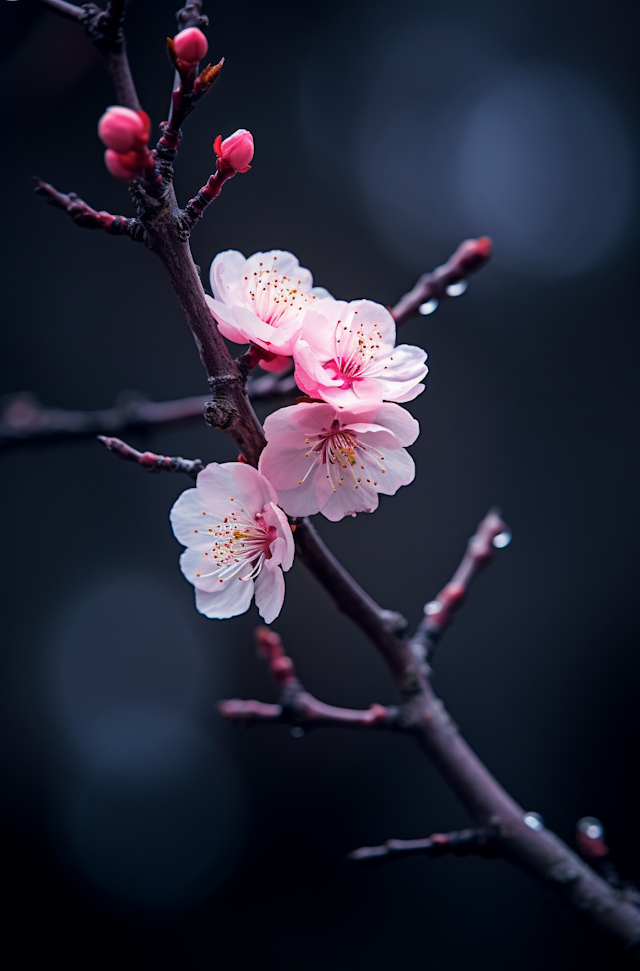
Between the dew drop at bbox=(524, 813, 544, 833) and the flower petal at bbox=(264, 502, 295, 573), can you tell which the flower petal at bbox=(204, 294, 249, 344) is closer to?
the flower petal at bbox=(264, 502, 295, 573)

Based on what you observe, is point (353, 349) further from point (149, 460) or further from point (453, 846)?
point (453, 846)

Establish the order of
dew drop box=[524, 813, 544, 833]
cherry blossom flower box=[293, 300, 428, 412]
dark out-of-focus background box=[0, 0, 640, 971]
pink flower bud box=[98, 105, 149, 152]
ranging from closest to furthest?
1. pink flower bud box=[98, 105, 149, 152]
2. cherry blossom flower box=[293, 300, 428, 412]
3. dew drop box=[524, 813, 544, 833]
4. dark out-of-focus background box=[0, 0, 640, 971]

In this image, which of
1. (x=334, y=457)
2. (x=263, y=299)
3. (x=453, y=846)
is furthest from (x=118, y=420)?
(x=453, y=846)

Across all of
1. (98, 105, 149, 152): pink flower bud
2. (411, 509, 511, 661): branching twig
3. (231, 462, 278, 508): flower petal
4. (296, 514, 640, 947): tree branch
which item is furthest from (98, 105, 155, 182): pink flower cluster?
(411, 509, 511, 661): branching twig

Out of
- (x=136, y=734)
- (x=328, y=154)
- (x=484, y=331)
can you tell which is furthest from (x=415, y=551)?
(x=328, y=154)

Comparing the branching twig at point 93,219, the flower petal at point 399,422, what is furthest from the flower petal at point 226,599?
the branching twig at point 93,219
